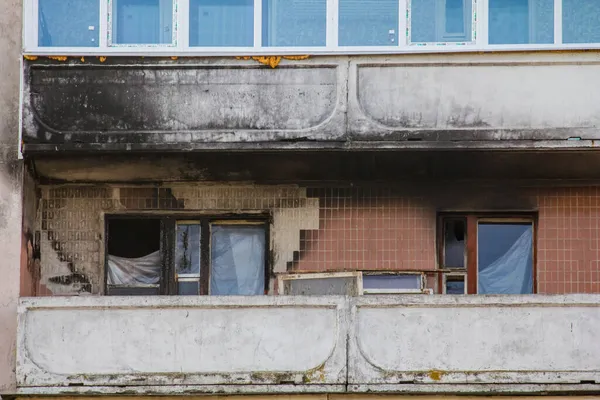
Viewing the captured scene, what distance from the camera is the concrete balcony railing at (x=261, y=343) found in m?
12.4

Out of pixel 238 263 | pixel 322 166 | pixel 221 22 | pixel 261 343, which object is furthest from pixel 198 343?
pixel 221 22

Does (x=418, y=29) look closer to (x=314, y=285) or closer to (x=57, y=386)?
(x=314, y=285)

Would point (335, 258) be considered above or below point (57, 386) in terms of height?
above

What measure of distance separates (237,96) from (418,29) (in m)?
1.96

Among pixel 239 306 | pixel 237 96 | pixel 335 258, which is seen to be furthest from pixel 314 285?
pixel 237 96

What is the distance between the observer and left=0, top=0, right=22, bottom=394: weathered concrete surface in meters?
12.9

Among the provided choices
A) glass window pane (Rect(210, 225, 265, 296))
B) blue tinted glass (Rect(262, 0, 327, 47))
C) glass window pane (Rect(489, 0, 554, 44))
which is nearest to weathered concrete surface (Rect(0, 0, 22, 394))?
glass window pane (Rect(210, 225, 265, 296))

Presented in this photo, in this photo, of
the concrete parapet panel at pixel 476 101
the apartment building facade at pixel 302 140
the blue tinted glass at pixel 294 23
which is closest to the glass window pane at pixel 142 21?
the apartment building facade at pixel 302 140

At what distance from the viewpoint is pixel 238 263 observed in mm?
14086

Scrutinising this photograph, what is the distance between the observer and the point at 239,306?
12.5 metres

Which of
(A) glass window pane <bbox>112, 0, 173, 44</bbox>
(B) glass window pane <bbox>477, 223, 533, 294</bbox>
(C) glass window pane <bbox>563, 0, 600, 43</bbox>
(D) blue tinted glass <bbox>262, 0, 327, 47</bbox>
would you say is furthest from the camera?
(B) glass window pane <bbox>477, 223, 533, 294</bbox>

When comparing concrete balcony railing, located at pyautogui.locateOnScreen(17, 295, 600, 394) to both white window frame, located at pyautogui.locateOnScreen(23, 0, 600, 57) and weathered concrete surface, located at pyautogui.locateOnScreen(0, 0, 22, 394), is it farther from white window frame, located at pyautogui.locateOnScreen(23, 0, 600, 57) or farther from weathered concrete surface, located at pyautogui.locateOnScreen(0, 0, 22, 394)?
white window frame, located at pyautogui.locateOnScreen(23, 0, 600, 57)

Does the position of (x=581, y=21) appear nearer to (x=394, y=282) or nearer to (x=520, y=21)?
(x=520, y=21)

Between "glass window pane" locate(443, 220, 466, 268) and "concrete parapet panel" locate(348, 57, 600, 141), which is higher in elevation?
"concrete parapet panel" locate(348, 57, 600, 141)
